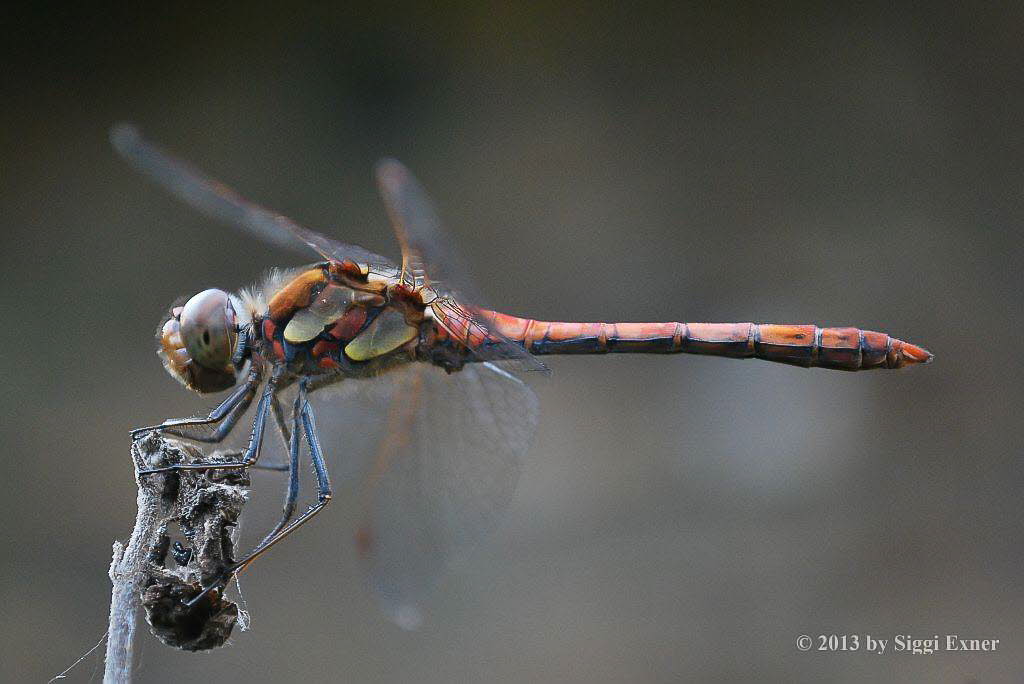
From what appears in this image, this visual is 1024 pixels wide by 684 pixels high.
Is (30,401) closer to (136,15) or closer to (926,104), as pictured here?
(136,15)

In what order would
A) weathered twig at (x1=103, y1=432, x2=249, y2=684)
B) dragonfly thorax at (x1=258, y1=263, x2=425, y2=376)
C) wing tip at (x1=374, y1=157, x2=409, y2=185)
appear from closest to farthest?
weathered twig at (x1=103, y1=432, x2=249, y2=684) < wing tip at (x1=374, y1=157, x2=409, y2=185) < dragonfly thorax at (x1=258, y1=263, x2=425, y2=376)

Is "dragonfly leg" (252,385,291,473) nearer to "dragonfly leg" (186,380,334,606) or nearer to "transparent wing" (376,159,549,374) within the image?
"dragonfly leg" (186,380,334,606)

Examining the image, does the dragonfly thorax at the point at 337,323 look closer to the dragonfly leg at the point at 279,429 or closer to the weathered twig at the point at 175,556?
the dragonfly leg at the point at 279,429

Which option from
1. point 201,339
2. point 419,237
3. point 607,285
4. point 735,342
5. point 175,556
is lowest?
point 175,556

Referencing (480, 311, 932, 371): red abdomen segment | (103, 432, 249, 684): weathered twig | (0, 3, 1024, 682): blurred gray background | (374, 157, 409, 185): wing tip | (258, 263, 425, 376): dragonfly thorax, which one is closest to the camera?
(103, 432, 249, 684): weathered twig

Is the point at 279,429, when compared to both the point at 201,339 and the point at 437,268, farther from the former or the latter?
the point at 437,268

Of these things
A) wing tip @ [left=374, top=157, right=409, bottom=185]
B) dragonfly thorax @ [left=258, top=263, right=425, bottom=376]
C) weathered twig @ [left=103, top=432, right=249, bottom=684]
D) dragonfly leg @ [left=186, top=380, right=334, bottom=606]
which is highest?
wing tip @ [left=374, top=157, right=409, bottom=185]

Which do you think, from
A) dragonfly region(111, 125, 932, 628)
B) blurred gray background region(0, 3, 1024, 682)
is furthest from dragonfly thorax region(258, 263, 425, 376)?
blurred gray background region(0, 3, 1024, 682)

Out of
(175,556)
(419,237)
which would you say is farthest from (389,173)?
(175,556)

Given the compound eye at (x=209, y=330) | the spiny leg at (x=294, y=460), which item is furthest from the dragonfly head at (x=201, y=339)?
the spiny leg at (x=294, y=460)
